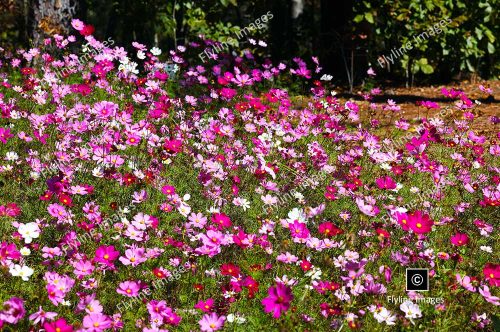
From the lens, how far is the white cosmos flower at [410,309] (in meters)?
3.09

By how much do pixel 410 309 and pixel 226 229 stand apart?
1.39 m

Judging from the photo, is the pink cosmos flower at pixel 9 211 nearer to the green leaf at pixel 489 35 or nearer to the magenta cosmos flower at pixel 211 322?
the magenta cosmos flower at pixel 211 322

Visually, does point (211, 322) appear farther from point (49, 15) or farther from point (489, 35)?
point (489, 35)

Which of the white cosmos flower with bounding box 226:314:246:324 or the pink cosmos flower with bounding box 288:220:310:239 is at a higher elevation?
the pink cosmos flower with bounding box 288:220:310:239

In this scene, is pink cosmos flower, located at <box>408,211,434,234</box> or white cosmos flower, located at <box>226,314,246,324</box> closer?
white cosmos flower, located at <box>226,314,246,324</box>

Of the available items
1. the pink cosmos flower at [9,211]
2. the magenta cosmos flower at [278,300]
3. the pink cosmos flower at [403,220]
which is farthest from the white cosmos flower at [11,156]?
the pink cosmos flower at [403,220]

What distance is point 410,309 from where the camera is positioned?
3117 millimetres

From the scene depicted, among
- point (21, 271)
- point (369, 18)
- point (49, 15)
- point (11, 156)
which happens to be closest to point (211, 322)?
point (21, 271)

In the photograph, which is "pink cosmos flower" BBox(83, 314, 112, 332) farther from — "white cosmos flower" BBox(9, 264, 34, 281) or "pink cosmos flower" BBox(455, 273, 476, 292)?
"pink cosmos flower" BBox(455, 273, 476, 292)

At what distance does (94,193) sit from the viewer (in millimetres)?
4473

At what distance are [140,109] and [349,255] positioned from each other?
3.69m

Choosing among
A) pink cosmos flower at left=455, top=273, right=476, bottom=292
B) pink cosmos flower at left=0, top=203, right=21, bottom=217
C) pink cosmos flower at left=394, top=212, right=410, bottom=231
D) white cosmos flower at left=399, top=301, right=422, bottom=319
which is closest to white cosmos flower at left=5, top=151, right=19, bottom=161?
pink cosmos flower at left=0, top=203, right=21, bottom=217

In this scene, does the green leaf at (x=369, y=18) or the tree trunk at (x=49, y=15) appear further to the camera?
the green leaf at (x=369, y=18)

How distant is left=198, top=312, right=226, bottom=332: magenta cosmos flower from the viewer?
283cm
